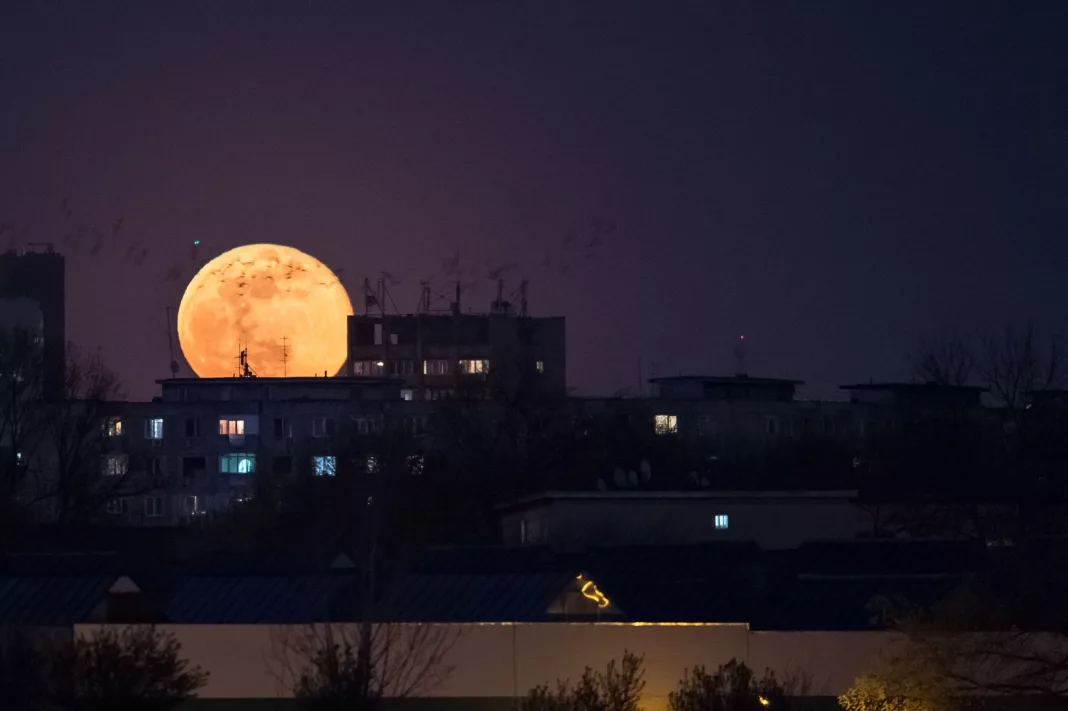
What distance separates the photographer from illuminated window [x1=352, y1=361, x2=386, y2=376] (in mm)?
116312

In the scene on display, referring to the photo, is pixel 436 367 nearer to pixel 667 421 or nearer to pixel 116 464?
pixel 116 464

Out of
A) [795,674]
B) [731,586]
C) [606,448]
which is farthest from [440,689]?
[606,448]

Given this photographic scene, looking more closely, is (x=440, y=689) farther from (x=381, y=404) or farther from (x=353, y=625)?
(x=381, y=404)

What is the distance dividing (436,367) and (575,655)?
8488cm

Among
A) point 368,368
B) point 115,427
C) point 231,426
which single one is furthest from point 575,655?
point 368,368

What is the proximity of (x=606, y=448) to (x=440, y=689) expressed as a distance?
3484 cm

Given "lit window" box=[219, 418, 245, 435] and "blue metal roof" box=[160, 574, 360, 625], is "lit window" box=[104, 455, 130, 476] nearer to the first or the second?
"lit window" box=[219, 418, 245, 435]

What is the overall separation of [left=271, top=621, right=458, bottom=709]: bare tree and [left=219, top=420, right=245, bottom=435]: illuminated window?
190 feet

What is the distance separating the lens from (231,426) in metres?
89.8

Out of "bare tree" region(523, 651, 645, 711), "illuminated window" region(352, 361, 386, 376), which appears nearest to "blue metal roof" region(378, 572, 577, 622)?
"bare tree" region(523, 651, 645, 711)

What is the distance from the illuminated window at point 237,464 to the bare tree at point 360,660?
57.3 metres

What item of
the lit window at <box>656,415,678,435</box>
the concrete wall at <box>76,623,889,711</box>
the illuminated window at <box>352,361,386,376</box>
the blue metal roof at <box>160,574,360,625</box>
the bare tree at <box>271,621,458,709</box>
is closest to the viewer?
the bare tree at <box>271,621,458,709</box>

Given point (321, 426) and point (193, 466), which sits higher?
point (321, 426)

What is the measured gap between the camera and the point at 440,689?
102 feet
